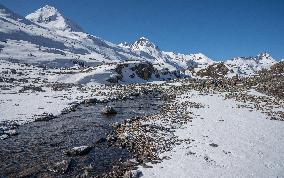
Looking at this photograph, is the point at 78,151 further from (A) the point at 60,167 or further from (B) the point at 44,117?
(B) the point at 44,117

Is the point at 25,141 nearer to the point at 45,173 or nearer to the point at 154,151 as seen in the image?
the point at 45,173

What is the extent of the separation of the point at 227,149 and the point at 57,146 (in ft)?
53.0

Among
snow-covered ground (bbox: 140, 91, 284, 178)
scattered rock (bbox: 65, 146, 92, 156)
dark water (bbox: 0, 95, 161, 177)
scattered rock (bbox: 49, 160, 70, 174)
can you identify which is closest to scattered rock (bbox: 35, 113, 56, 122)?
dark water (bbox: 0, 95, 161, 177)

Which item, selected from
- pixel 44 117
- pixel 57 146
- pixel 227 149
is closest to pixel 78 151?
pixel 57 146

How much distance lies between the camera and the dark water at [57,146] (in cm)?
2658

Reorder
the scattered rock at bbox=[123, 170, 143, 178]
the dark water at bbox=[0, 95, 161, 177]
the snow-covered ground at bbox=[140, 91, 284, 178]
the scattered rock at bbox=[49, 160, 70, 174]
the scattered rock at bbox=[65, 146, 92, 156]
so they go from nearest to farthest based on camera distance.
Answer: the scattered rock at bbox=[123, 170, 143, 178]
the scattered rock at bbox=[49, 160, 70, 174]
the snow-covered ground at bbox=[140, 91, 284, 178]
the dark water at bbox=[0, 95, 161, 177]
the scattered rock at bbox=[65, 146, 92, 156]

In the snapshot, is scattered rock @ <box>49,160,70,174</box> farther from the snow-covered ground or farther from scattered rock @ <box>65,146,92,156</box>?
the snow-covered ground

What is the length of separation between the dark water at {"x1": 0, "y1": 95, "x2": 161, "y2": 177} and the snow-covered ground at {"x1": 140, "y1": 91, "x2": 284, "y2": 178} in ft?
17.1

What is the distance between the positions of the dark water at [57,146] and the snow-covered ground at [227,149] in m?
5.20

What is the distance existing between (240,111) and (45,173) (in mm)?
34240

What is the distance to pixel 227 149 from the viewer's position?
3144cm

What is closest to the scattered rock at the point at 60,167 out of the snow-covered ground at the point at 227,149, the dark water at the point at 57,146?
the dark water at the point at 57,146

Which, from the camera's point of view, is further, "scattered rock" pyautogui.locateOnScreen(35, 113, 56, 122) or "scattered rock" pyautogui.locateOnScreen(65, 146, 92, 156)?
"scattered rock" pyautogui.locateOnScreen(35, 113, 56, 122)

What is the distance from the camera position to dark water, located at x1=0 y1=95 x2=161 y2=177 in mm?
26578
